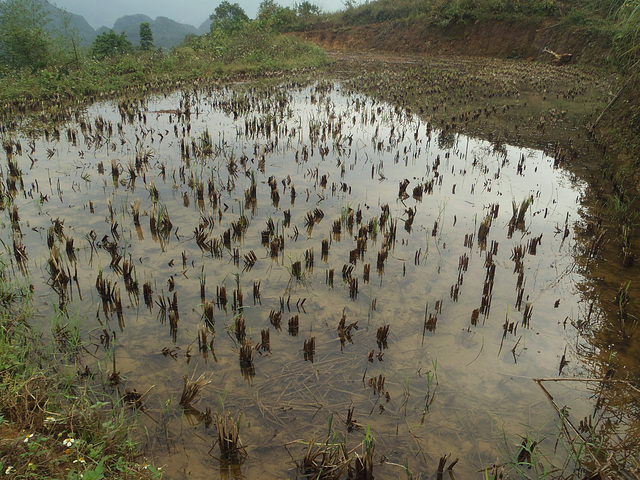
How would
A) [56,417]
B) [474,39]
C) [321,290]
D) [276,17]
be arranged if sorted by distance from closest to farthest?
1. [56,417]
2. [321,290]
3. [474,39]
4. [276,17]

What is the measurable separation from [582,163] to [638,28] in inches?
→ 89.3

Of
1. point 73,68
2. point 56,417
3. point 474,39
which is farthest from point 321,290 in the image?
point 474,39

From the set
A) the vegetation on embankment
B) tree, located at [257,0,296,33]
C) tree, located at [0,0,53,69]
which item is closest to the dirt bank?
tree, located at [257,0,296,33]

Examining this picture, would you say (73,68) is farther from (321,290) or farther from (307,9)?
(307,9)

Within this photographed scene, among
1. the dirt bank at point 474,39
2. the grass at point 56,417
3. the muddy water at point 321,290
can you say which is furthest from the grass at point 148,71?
the grass at point 56,417

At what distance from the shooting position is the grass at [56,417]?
2166mm

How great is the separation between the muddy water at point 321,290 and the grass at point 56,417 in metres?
0.17

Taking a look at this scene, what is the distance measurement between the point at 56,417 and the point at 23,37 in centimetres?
1696

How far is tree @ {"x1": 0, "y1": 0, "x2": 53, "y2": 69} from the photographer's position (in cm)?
1475

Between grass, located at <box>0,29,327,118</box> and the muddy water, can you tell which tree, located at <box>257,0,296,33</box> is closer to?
grass, located at <box>0,29,327,118</box>

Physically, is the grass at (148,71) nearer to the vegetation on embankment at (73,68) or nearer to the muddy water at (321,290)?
the vegetation on embankment at (73,68)

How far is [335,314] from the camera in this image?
3.94 metres

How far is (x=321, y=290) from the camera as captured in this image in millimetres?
4293

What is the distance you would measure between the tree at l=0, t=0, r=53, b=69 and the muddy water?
9264mm
